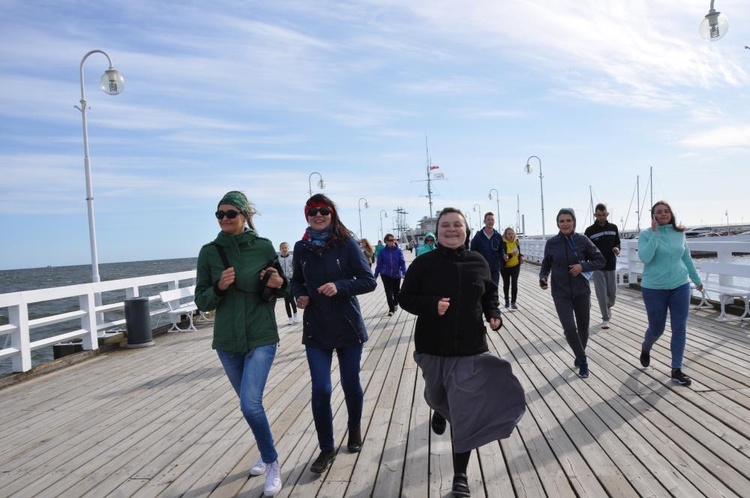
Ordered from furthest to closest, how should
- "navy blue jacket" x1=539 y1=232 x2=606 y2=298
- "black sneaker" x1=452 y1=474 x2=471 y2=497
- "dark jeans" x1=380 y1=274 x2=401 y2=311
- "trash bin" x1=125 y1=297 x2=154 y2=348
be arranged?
"dark jeans" x1=380 y1=274 x2=401 y2=311 < "trash bin" x1=125 y1=297 x2=154 y2=348 < "navy blue jacket" x1=539 y1=232 x2=606 y2=298 < "black sneaker" x1=452 y1=474 x2=471 y2=497

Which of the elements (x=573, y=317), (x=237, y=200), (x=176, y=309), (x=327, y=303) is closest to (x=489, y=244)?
(x=573, y=317)

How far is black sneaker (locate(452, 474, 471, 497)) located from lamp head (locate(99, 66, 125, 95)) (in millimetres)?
10931

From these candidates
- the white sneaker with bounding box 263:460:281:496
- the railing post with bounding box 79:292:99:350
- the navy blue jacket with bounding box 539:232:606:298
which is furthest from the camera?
the railing post with bounding box 79:292:99:350

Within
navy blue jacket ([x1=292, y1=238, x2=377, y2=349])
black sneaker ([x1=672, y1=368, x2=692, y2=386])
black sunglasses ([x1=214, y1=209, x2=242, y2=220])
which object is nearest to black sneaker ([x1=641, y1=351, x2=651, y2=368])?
black sneaker ([x1=672, y1=368, x2=692, y2=386])

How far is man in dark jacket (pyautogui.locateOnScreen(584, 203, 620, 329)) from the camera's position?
333 inches

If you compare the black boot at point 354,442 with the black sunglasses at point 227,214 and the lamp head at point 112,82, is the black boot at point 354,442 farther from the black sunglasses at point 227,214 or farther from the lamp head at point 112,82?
the lamp head at point 112,82

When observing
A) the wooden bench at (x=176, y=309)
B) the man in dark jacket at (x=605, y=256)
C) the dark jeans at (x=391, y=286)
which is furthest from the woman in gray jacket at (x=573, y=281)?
the wooden bench at (x=176, y=309)

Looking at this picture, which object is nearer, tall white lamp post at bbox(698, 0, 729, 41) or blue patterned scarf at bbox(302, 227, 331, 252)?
blue patterned scarf at bbox(302, 227, 331, 252)

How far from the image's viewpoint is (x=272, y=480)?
3342 millimetres

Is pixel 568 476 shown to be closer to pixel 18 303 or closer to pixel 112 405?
pixel 112 405

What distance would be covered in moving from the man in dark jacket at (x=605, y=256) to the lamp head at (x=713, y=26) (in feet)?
10.5

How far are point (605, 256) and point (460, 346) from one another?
238 inches

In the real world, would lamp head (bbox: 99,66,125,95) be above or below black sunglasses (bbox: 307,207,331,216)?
above

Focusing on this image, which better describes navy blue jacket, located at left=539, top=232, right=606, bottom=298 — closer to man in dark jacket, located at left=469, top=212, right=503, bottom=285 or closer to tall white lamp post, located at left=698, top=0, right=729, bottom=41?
man in dark jacket, located at left=469, top=212, right=503, bottom=285
